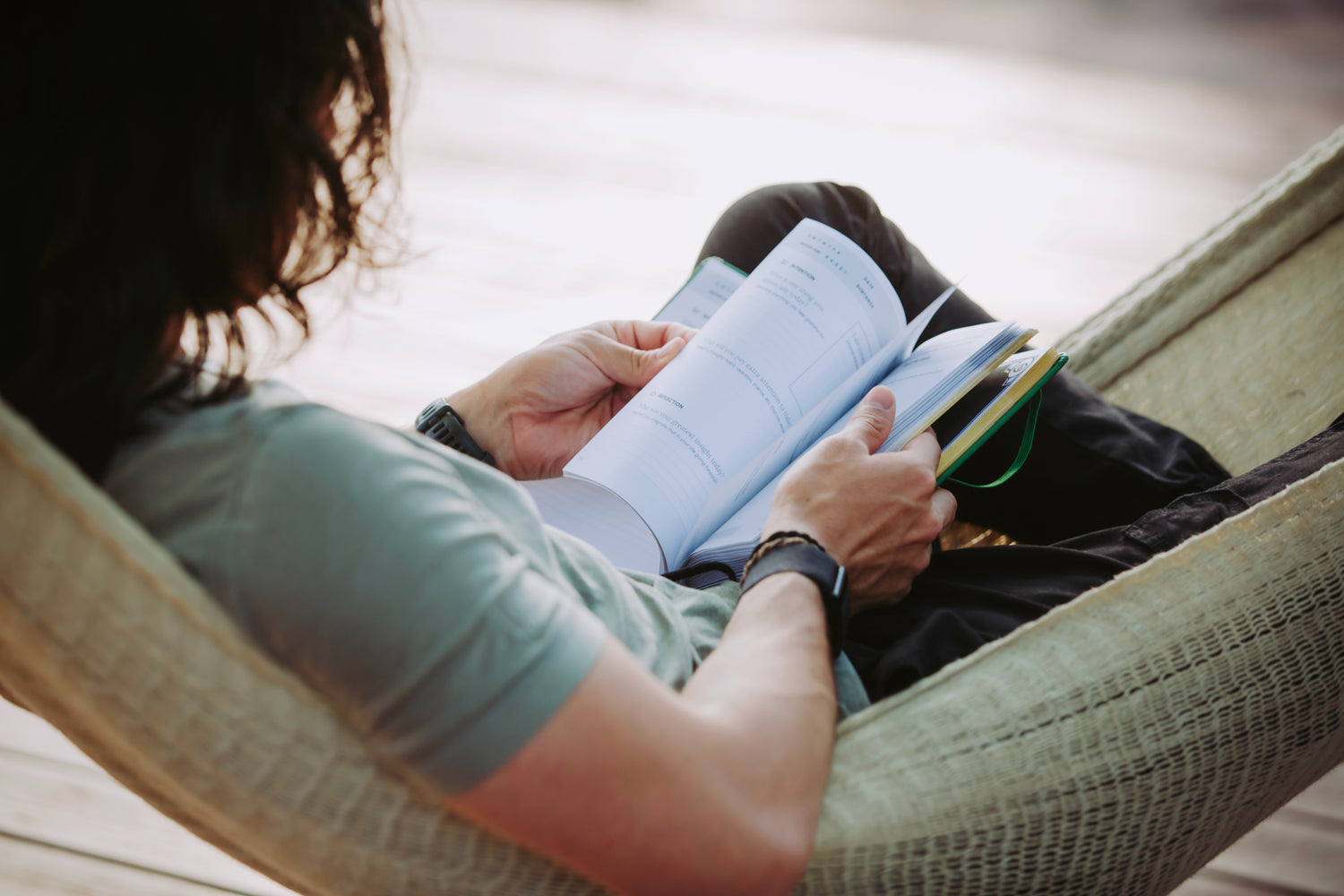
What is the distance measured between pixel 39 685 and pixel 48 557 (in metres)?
0.10

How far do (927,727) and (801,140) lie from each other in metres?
2.10

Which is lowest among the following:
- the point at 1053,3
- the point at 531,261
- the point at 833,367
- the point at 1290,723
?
the point at 531,261

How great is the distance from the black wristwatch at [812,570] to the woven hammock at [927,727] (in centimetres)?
5

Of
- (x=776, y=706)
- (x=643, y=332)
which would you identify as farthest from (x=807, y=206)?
(x=776, y=706)

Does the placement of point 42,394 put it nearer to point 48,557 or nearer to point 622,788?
point 48,557

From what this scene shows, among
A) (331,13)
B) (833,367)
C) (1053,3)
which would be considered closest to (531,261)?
(833,367)

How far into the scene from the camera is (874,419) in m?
0.68

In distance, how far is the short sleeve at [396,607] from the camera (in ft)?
1.33

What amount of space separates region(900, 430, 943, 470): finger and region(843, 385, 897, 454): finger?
A: 20 mm

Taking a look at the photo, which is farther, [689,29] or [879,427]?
[689,29]

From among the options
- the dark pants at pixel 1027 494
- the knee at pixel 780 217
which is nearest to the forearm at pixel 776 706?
the dark pants at pixel 1027 494

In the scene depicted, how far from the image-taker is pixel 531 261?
201 centimetres

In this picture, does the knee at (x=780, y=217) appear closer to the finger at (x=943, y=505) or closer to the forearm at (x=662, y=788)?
the finger at (x=943, y=505)

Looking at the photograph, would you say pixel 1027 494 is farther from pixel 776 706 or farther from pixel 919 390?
pixel 776 706
